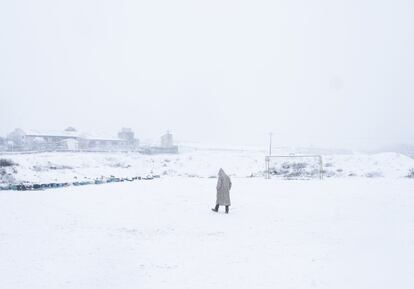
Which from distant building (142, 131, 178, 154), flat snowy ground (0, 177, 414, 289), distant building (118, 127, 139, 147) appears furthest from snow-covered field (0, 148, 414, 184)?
distant building (118, 127, 139, 147)

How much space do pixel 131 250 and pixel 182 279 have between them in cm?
217

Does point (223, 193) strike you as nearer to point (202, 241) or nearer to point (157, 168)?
point (202, 241)

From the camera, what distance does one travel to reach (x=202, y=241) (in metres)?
8.83

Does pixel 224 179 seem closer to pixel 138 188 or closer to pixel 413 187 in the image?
pixel 138 188

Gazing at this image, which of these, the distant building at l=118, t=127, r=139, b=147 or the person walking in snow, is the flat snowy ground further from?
the distant building at l=118, t=127, r=139, b=147

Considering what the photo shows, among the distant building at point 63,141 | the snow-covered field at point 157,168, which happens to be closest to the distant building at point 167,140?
the distant building at point 63,141

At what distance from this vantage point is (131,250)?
7.95 meters

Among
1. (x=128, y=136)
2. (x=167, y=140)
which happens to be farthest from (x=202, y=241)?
(x=128, y=136)

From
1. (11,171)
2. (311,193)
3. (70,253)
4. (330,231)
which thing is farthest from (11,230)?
(11,171)

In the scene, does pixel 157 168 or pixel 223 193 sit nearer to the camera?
pixel 223 193

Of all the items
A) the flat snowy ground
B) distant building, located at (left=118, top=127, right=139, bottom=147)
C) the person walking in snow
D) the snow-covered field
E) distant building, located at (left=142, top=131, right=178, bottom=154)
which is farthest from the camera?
distant building, located at (left=118, top=127, right=139, bottom=147)

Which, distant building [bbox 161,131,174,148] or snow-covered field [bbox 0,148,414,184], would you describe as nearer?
snow-covered field [bbox 0,148,414,184]

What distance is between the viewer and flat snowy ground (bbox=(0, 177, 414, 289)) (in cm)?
626

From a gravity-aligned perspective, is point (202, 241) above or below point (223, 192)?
below
